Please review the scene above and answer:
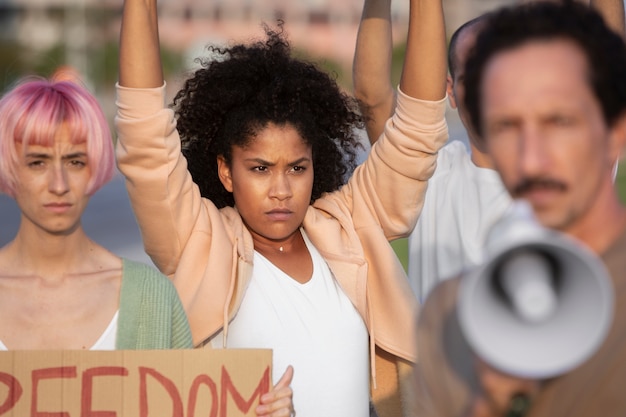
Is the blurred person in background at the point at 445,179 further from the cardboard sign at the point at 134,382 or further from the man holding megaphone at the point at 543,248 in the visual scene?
the man holding megaphone at the point at 543,248

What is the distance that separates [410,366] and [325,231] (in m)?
0.50

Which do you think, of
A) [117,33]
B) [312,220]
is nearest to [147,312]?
[312,220]

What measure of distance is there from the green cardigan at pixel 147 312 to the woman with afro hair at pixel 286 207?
24 centimetres

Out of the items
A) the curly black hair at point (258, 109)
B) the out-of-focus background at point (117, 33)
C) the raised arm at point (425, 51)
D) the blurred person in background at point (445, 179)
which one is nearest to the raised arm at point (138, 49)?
the curly black hair at point (258, 109)

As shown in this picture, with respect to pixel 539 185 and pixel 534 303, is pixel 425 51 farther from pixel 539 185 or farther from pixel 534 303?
pixel 534 303

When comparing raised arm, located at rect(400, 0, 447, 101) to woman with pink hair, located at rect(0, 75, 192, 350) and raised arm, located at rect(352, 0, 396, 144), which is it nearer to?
raised arm, located at rect(352, 0, 396, 144)

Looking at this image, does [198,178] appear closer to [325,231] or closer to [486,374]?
[325,231]

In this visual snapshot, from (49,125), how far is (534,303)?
1970 mm

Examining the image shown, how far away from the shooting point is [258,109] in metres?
4.59

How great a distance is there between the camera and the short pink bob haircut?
3.86 metres

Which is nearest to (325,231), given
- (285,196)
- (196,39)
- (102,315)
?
(285,196)

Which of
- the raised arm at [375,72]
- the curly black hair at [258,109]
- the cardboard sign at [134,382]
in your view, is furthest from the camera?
the raised arm at [375,72]

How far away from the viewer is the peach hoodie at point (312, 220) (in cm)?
417

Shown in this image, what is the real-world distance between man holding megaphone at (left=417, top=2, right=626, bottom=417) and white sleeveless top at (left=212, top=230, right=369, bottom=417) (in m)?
1.59
